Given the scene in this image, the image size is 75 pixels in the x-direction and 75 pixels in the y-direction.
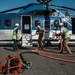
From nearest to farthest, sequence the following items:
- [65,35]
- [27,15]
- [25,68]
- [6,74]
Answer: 1. [6,74]
2. [25,68]
3. [65,35]
4. [27,15]

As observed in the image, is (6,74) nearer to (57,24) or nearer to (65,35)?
(65,35)

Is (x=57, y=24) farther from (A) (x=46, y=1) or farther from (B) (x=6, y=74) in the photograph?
(B) (x=6, y=74)

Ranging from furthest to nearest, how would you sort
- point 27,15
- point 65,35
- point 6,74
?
1. point 27,15
2. point 65,35
3. point 6,74

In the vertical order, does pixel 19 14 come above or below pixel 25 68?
above

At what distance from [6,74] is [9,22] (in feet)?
39.6

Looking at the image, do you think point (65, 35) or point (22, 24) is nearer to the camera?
point (65, 35)

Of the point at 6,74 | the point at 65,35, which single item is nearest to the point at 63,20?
the point at 65,35

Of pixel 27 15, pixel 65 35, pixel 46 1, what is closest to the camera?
pixel 65 35

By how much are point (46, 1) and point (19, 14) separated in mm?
3010

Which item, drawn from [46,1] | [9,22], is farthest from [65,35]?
[9,22]

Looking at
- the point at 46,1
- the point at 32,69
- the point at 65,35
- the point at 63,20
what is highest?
the point at 46,1

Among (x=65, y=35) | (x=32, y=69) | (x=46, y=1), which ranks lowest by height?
(x=32, y=69)

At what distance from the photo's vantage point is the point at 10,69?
8.02m

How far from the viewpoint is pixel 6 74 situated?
7797mm
